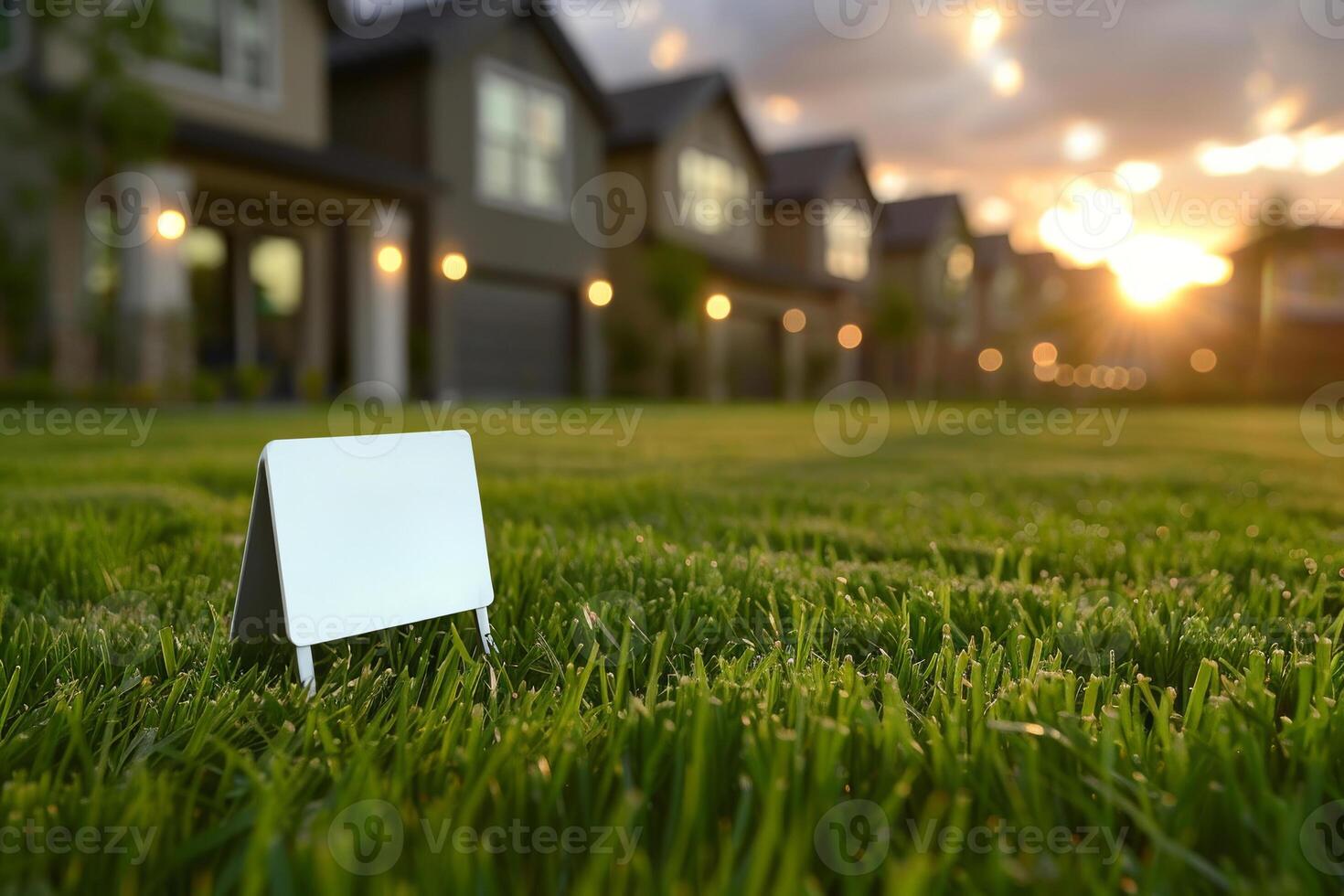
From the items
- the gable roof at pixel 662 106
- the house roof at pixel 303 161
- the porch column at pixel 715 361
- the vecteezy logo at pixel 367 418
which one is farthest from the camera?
the porch column at pixel 715 361

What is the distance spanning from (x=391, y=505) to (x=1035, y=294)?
44.9 meters

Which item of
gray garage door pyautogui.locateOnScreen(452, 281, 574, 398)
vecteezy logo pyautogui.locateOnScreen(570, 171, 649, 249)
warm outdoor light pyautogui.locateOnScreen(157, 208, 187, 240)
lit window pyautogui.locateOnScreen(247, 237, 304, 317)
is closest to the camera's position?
warm outdoor light pyautogui.locateOnScreen(157, 208, 187, 240)

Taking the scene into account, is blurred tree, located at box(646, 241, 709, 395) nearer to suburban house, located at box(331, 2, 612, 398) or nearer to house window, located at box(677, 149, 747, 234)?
suburban house, located at box(331, 2, 612, 398)

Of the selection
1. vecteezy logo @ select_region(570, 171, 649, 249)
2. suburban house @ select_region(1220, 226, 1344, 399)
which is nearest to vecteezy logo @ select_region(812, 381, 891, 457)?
vecteezy logo @ select_region(570, 171, 649, 249)

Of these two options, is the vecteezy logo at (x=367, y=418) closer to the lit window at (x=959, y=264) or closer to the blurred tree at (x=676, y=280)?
the blurred tree at (x=676, y=280)

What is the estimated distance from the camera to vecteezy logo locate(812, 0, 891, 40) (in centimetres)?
756

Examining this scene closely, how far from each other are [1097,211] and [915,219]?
942 inches

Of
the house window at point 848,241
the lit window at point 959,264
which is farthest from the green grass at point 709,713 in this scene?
the lit window at point 959,264

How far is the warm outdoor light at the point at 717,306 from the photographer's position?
19.0m

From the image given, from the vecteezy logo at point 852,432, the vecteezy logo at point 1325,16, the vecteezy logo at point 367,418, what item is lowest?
the vecteezy logo at point 852,432

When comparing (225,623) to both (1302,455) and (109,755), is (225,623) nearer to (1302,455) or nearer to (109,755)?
(109,755)

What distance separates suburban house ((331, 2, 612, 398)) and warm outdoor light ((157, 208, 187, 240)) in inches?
160

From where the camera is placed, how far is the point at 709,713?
102 centimetres

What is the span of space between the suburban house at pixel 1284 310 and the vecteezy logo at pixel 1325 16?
26168 millimetres
